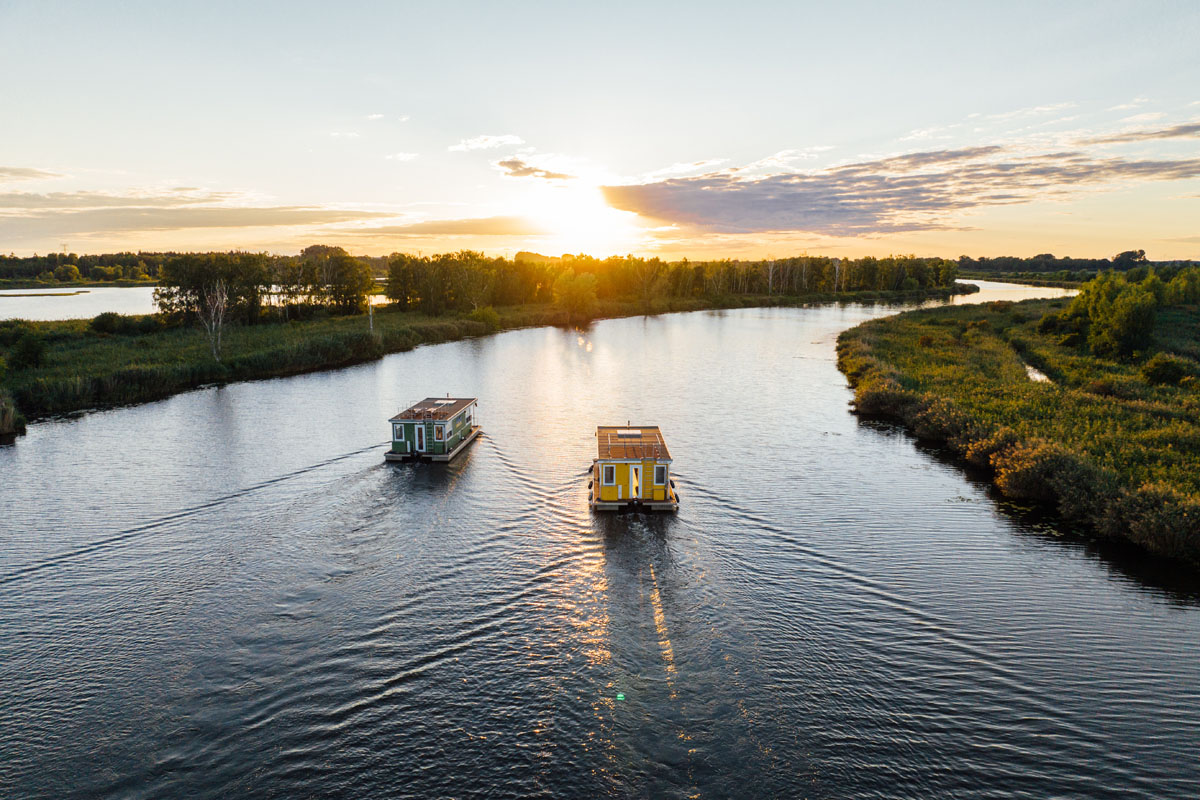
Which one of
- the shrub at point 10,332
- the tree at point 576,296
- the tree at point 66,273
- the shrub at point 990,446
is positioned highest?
the tree at point 66,273

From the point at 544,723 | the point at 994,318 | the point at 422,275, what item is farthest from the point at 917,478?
the point at 422,275

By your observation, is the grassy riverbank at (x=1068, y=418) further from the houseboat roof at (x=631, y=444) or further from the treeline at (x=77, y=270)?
the treeline at (x=77, y=270)

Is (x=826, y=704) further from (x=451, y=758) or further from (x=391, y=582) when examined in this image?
(x=391, y=582)

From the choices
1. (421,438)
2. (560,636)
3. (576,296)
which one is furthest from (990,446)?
(576,296)

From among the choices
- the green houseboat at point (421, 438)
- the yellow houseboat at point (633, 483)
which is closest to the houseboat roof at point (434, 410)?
the green houseboat at point (421, 438)

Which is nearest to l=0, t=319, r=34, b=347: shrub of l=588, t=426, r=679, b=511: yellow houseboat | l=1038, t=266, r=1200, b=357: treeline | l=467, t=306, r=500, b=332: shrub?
l=467, t=306, r=500, b=332: shrub

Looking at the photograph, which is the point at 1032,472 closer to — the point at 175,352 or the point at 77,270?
the point at 175,352
